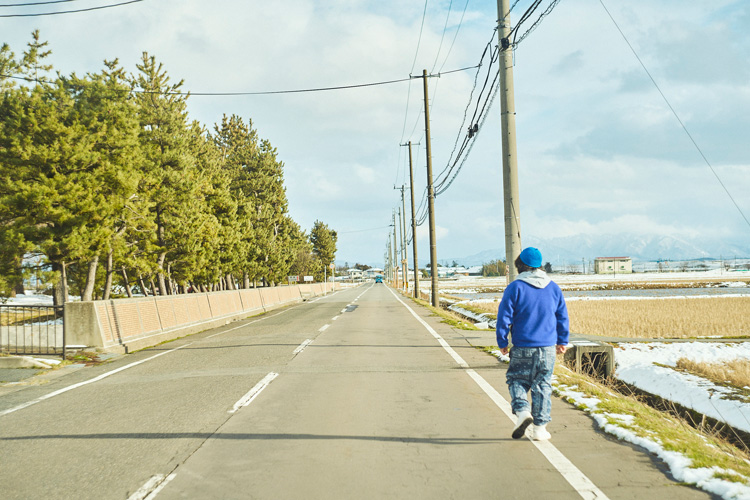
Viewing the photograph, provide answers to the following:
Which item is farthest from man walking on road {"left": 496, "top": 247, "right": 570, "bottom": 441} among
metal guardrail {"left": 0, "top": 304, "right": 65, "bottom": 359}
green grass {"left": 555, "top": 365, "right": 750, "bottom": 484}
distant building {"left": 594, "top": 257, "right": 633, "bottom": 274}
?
distant building {"left": 594, "top": 257, "right": 633, "bottom": 274}

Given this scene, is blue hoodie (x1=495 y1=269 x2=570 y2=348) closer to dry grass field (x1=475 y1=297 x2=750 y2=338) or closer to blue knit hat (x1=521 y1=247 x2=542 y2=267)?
blue knit hat (x1=521 y1=247 x2=542 y2=267)

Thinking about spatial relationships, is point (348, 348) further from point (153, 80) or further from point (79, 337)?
point (153, 80)

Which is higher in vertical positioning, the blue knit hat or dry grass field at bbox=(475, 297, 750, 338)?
the blue knit hat

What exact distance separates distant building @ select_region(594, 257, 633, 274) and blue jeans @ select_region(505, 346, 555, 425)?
572 feet

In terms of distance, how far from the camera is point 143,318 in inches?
620

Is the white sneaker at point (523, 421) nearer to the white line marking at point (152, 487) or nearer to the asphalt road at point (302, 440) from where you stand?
the asphalt road at point (302, 440)

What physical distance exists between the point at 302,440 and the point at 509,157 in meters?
7.95

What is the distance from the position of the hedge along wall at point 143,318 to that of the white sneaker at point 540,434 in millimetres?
11226

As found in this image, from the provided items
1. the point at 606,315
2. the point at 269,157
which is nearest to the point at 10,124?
the point at 606,315

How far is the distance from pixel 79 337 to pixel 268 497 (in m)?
11.0

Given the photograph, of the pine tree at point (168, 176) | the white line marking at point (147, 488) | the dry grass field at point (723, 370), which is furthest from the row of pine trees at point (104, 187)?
the dry grass field at point (723, 370)

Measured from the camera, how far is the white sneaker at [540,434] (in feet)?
17.2

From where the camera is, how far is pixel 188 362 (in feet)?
36.8

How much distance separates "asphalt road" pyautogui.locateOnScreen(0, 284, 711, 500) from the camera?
13.7 feet
